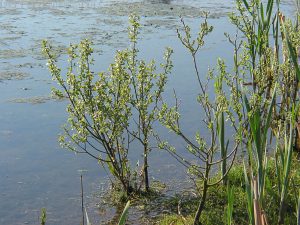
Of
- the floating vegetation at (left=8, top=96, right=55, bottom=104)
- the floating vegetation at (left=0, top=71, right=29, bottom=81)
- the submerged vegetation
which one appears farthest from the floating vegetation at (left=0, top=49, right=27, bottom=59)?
the submerged vegetation

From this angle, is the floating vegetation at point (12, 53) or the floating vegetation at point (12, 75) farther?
the floating vegetation at point (12, 53)

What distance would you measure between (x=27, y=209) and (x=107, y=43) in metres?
5.58

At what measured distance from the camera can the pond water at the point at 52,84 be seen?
5223 millimetres

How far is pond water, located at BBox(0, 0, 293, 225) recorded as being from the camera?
5.22m

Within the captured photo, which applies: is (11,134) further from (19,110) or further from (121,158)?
(121,158)

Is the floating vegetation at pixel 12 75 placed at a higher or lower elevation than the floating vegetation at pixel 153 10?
lower

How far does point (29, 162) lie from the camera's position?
5949 mm

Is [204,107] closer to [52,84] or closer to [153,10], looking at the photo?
[52,84]

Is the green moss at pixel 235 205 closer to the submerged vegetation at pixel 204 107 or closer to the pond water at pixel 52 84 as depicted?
the submerged vegetation at pixel 204 107

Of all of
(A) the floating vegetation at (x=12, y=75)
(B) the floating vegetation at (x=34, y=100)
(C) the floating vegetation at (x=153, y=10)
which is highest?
(C) the floating vegetation at (x=153, y=10)

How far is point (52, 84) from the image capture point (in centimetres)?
800

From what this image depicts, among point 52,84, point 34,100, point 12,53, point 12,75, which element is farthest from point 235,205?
point 12,53

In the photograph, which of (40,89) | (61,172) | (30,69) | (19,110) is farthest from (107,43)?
(61,172)

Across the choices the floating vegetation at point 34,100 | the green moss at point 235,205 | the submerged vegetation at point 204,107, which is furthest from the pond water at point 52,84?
the submerged vegetation at point 204,107
